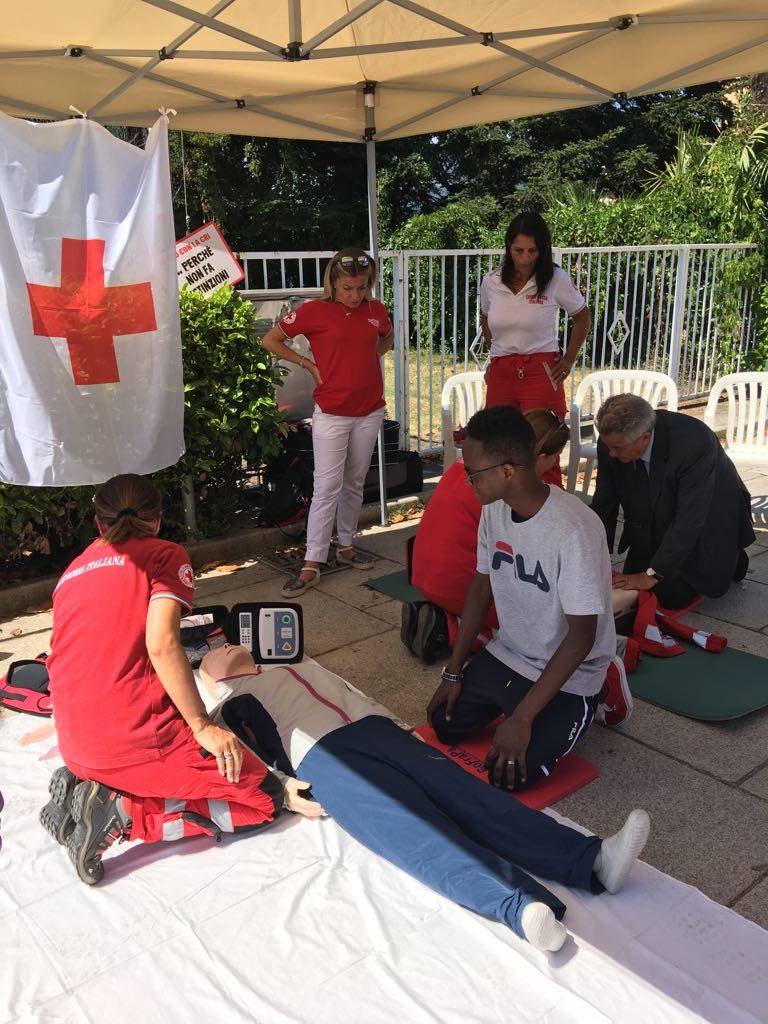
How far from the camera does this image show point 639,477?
164 inches

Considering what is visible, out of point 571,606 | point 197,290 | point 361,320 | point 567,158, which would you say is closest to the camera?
point 571,606

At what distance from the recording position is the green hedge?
468cm

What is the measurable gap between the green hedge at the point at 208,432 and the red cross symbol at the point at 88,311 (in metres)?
0.79

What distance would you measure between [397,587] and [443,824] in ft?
7.90

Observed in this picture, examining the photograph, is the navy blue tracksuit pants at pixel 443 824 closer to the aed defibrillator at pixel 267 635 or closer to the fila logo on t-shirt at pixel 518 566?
the fila logo on t-shirt at pixel 518 566

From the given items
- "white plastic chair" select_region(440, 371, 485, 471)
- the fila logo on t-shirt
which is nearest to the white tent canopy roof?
"white plastic chair" select_region(440, 371, 485, 471)

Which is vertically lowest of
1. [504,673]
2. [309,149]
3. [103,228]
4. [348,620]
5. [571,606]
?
[348,620]

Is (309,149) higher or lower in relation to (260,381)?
higher

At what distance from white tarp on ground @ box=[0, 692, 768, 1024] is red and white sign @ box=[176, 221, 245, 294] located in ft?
11.6

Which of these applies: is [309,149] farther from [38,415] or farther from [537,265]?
[38,415]

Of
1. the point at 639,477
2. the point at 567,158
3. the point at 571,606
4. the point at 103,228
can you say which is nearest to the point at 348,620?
the point at 639,477

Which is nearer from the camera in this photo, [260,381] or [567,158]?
[260,381]

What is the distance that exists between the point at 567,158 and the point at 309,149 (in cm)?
709

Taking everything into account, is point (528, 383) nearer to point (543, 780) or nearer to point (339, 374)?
point (339, 374)
